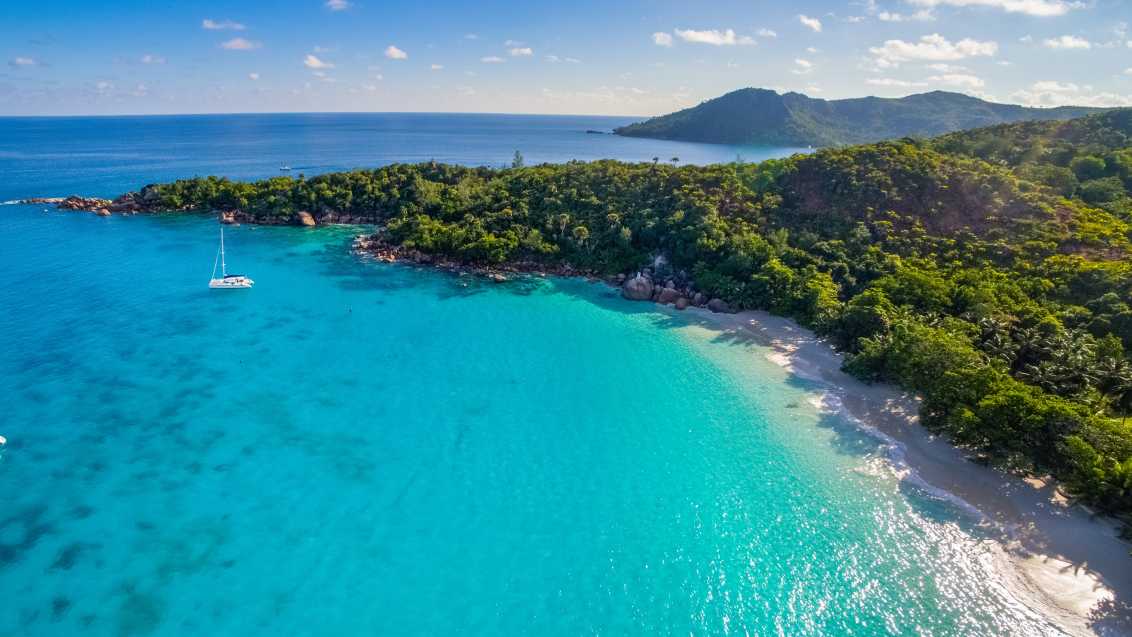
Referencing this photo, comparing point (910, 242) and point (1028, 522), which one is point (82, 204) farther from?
point (1028, 522)

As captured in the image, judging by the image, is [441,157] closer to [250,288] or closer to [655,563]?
[250,288]

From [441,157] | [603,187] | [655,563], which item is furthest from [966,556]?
[441,157]

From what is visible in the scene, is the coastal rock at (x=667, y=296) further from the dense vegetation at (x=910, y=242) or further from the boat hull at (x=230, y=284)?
the boat hull at (x=230, y=284)

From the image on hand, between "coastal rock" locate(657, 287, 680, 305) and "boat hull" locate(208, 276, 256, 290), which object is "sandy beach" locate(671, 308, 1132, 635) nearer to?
"coastal rock" locate(657, 287, 680, 305)

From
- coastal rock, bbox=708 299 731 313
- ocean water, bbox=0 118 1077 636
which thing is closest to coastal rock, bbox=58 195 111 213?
ocean water, bbox=0 118 1077 636

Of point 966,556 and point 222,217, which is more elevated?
point 222,217

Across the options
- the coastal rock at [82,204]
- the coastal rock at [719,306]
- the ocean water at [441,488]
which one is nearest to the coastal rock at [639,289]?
the ocean water at [441,488]

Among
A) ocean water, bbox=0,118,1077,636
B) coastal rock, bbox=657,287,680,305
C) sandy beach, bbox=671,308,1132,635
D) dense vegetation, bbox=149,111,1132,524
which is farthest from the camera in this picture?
coastal rock, bbox=657,287,680,305
